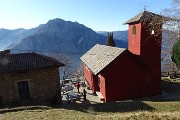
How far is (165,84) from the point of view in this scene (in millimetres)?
34625

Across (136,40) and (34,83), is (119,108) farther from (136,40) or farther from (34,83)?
(136,40)

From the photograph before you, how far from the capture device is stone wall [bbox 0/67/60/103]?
80.7ft

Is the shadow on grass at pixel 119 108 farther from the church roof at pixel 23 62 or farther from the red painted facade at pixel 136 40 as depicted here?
the red painted facade at pixel 136 40

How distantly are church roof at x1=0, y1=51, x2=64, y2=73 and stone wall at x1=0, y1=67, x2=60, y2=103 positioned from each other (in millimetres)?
491

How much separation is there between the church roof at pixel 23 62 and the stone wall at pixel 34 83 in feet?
1.61

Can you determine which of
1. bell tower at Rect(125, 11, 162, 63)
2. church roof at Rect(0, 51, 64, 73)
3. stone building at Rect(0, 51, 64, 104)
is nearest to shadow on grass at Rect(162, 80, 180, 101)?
bell tower at Rect(125, 11, 162, 63)

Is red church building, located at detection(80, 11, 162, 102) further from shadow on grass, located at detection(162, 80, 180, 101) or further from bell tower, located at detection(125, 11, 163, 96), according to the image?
shadow on grass, located at detection(162, 80, 180, 101)

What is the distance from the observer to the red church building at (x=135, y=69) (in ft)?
89.7

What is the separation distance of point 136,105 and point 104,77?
18.7 feet

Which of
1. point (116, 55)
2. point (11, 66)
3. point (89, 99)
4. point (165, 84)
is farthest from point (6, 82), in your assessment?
point (165, 84)

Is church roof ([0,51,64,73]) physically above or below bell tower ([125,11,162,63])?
below

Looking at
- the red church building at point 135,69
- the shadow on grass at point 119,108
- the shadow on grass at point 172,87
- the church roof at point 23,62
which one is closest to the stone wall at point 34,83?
the church roof at point 23,62

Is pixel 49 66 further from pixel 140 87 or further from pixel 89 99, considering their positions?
pixel 140 87

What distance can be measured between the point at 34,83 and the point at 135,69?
37.0 feet
